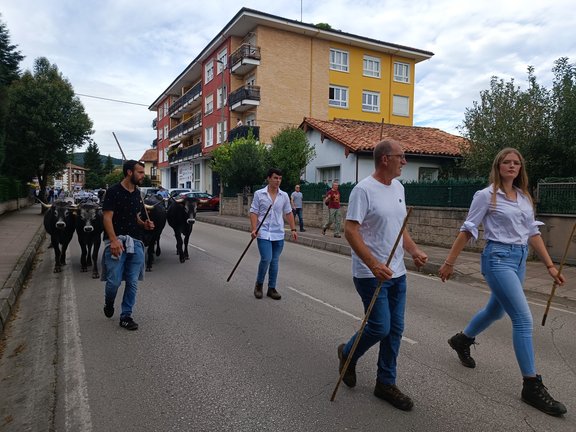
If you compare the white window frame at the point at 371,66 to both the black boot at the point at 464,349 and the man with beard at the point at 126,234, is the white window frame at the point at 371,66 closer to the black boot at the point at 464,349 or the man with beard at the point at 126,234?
the man with beard at the point at 126,234

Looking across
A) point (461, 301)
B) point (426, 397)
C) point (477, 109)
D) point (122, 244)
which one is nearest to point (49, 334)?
point (122, 244)

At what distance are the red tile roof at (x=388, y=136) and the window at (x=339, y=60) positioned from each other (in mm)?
10266

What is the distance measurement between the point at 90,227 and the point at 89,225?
0.63ft

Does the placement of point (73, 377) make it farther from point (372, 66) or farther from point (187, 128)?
point (187, 128)

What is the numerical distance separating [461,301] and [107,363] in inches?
212

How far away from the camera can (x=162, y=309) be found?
6.40m

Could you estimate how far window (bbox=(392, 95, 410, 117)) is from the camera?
38.0 metres

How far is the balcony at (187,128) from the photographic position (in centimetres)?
4370

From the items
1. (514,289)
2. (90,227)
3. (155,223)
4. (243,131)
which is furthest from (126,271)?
(243,131)

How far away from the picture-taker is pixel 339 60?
35.6m

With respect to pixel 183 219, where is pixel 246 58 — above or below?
above

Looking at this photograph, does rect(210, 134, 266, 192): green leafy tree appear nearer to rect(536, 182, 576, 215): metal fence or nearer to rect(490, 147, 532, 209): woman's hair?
rect(536, 182, 576, 215): metal fence

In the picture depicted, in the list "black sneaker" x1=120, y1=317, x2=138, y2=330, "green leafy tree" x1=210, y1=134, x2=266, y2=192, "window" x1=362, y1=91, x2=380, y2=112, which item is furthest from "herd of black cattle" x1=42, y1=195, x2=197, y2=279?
"window" x1=362, y1=91, x2=380, y2=112

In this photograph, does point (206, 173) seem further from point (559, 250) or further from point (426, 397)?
point (426, 397)
